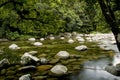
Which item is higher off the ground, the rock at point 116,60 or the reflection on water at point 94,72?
the reflection on water at point 94,72

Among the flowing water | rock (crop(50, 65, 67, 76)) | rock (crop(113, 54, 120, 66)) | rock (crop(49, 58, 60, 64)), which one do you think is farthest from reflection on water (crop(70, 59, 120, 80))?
→ rock (crop(49, 58, 60, 64))

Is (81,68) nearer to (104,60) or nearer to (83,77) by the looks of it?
(83,77)

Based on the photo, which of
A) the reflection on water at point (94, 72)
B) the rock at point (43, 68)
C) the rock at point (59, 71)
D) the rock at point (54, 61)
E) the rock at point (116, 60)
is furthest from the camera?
the rock at point (54, 61)

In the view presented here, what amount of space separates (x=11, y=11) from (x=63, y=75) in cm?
422

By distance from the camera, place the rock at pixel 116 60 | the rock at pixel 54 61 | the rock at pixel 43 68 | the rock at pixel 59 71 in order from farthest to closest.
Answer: the rock at pixel 54 61 < the rock at pixel 116 60 < the rock at pixel 43 68 < the rock at pixel 59 71

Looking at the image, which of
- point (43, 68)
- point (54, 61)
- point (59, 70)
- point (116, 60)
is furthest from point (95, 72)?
point (116, 60)

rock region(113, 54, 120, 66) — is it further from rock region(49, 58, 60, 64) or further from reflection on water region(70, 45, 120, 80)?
rock region(49, 58, 60, 64)

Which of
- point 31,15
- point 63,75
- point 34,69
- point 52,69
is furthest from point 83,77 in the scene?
point 31,15

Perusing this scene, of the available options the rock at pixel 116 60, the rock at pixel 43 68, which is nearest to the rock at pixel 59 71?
the rock at pixel 43 68

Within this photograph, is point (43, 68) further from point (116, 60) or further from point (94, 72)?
point (116, 60)

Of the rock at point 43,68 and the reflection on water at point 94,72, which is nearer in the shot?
the reflection on water at point 94,72

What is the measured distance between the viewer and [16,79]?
10.0 m

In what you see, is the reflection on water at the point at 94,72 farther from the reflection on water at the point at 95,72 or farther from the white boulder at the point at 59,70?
the white boulder at the point at 59,70

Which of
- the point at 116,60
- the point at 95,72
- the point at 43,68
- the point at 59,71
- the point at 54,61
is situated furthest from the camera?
the point at 116,60
